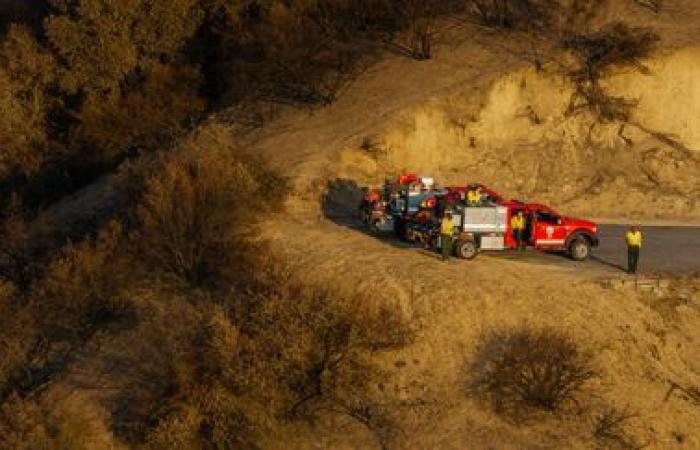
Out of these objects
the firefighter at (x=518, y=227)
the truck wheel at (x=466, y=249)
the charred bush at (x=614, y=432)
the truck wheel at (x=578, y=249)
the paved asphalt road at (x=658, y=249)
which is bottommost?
the charred bush at (x=614, y=432)

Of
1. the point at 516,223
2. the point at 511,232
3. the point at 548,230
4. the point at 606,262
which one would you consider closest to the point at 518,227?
the point at 516,223

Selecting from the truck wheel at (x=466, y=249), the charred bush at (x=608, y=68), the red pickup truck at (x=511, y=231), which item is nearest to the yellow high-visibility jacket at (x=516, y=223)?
the red pickup truck at (x=511, y=231)

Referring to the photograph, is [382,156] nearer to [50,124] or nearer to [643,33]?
[643,33]

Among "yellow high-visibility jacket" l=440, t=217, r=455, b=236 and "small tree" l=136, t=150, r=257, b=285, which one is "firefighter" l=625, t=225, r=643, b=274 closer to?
"yellow high-visibility jacket" l=440, t=217, r=455, b=236

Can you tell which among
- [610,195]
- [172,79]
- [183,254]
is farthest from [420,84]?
[183,254]

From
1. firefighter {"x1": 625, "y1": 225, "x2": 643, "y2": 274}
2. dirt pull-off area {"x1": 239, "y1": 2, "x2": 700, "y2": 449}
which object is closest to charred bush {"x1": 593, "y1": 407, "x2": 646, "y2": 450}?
dirt pull-off area {"x1": 239, "y1": 2, "x2": 700, "y2": 449}

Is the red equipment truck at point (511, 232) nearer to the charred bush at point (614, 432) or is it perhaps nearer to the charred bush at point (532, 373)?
the charred bush at point (532, 373)
